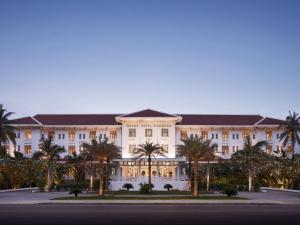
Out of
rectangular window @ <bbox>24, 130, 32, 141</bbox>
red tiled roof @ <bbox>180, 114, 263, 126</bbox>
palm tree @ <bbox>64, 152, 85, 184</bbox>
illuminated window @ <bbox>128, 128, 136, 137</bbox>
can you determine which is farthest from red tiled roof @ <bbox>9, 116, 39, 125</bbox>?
red tiled roof @ <bbox>180, 114, 263, 126</bbox>

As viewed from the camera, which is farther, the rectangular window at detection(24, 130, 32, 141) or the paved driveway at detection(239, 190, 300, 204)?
the rectangular window at detection(24, 130, 32, 141)

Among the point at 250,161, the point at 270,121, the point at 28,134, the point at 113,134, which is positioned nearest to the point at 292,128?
the point at 270,121

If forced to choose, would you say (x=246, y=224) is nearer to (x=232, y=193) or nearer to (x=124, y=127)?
(x=232, y=193)

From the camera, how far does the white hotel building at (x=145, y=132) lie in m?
82.6

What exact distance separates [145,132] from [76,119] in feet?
48.5

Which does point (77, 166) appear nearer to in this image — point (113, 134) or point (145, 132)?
point (113, 134)

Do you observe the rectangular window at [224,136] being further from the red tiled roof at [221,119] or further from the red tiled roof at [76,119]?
the red tiled roof at [76,119]

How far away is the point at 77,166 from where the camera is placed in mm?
68812

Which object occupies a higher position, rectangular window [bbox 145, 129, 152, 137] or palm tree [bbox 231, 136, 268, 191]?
rectangular window [bbox 145, 129, 152, 137]

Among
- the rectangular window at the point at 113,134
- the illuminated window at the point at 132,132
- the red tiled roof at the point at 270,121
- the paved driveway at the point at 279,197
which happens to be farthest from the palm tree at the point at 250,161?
Result: the rectangular window at the point at 113,134

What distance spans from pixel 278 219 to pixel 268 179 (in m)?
47.2

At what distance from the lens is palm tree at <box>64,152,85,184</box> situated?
68.2m

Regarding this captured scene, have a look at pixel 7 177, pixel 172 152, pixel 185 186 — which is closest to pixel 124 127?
pixel 172 152

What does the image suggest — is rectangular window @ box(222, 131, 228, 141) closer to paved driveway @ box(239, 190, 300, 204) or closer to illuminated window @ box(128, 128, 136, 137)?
illuminated window @ box(128, 128, 136, 137)
